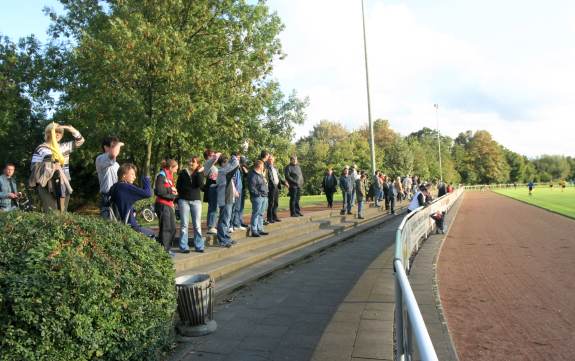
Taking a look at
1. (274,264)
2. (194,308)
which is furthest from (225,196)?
(194,308)

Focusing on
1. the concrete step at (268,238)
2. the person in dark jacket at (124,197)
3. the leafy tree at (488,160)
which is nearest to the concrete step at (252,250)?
the concrete step at (268,238)

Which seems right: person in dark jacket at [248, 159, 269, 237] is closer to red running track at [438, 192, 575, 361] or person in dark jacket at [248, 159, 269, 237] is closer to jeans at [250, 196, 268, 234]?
jeans at [250, 196, 268, 234]

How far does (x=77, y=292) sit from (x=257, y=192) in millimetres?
7192

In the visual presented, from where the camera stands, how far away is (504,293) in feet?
24.4

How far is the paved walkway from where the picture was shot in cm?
435

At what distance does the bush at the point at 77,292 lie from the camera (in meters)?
2.85

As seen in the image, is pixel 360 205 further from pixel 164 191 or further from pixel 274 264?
pixel 164 191

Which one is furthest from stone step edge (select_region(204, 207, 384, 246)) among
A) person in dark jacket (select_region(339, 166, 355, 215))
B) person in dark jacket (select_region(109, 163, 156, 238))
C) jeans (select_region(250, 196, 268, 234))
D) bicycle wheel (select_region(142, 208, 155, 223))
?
bicycle wheel (select_region(142, 208, 155, 223))

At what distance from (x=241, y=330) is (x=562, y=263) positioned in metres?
8.56

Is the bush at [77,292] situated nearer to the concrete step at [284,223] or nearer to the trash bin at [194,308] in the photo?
the trash bin at [194,308]

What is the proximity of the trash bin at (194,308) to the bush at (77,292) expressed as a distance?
0.83m

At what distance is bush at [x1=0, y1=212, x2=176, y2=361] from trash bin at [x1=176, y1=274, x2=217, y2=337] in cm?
83

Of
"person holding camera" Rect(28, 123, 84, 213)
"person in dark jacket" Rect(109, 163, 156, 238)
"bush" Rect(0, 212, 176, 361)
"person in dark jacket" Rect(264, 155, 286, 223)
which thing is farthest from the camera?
"person in dark jacket" Rect(264, 155, 286, 223)

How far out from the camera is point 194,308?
4.75 m
